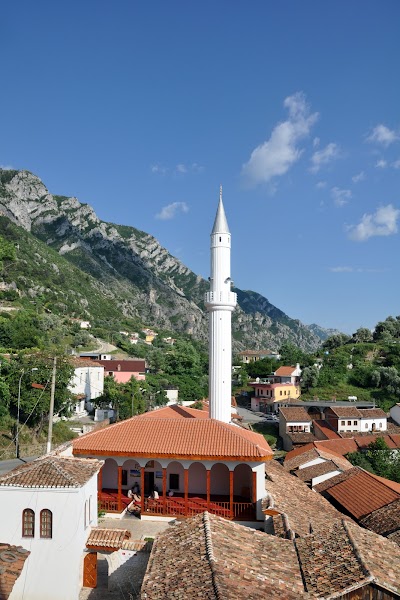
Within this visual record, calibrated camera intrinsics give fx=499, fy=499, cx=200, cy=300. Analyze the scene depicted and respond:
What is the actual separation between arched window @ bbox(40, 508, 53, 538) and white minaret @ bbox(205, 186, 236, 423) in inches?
454

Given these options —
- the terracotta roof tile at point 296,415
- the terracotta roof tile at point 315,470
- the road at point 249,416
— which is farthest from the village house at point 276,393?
the terracotta roof tile at point 315,470

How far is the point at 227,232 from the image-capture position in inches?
953

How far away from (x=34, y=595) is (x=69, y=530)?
63.7 inches

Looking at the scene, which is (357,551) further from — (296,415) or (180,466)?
(296,415)

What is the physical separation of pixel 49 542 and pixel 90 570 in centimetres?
135

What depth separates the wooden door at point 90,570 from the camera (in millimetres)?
12438

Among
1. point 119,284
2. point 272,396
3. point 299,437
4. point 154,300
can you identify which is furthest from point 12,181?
point 299,437

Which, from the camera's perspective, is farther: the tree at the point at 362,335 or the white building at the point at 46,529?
the tree at the point at 362,335

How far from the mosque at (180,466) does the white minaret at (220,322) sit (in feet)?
12.1

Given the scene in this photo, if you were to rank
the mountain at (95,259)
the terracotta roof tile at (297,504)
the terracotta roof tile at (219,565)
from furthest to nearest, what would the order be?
1. the mountain at (95,259)
2. the terracotta roof tile at (297,504)
3. the terracotta roof tile at (219,565)

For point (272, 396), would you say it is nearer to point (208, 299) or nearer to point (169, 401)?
point (169, 401)

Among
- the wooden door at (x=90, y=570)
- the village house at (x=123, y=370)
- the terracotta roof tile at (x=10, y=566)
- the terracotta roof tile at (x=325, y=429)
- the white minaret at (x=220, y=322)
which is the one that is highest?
the white minaret at (x=220, y=322)

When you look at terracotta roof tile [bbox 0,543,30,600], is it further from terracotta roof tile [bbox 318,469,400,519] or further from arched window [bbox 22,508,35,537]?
terracotta roof tile [bbox 318,469,400,519]

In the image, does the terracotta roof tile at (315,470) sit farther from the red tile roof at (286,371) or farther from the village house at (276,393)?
the red tile roof at (286,371)
